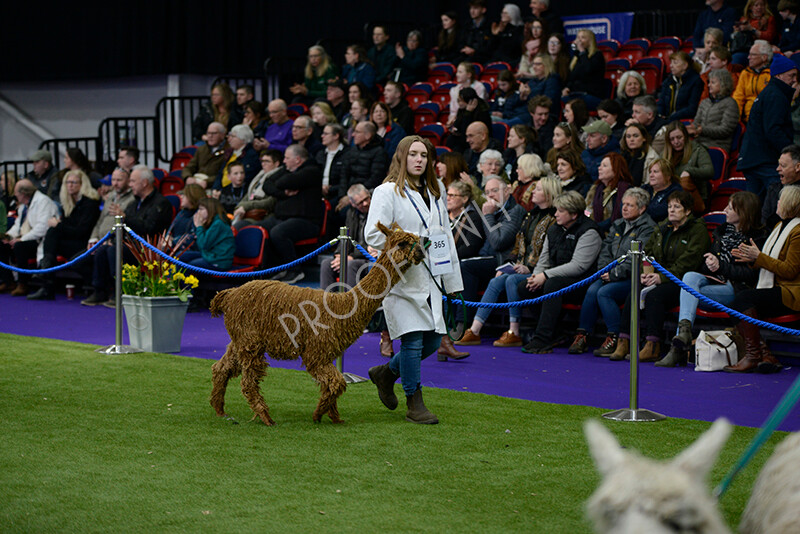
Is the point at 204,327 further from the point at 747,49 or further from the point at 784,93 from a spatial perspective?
the point at 747,49

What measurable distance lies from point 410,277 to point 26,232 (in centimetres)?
959

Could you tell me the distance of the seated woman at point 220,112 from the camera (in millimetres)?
15883

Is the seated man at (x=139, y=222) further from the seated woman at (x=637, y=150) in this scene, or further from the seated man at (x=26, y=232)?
the seated woman at (x=637, y=150)

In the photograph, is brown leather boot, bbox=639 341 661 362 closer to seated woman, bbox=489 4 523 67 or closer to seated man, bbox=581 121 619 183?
seated man, bbox=581 121 619 183

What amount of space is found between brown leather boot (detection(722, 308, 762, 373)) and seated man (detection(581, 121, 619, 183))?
10.5ft

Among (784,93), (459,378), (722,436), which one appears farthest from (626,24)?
(722,436)

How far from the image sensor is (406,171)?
6383mm

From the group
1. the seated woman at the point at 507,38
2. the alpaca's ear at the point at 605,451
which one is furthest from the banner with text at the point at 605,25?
the alpaca's ear at the point at 605,451

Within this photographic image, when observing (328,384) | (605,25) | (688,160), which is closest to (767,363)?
(688,160)

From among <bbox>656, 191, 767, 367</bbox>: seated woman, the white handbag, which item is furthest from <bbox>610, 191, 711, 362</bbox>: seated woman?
the white handbag

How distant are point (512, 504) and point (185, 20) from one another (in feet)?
50.4

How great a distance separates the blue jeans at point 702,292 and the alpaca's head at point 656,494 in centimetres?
660

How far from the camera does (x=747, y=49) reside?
A: 40.3 ft

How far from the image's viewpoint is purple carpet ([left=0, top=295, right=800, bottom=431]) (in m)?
6.97
